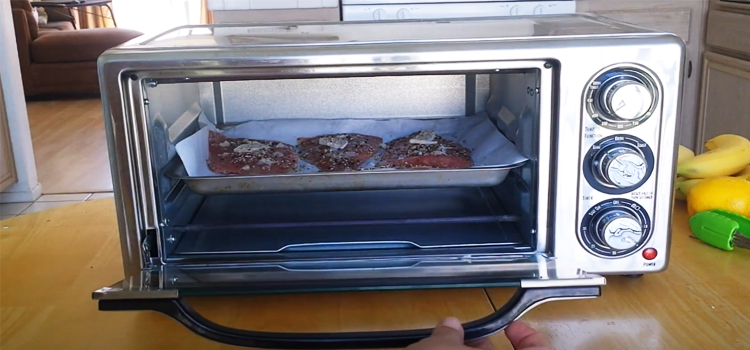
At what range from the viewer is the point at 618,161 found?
0.61 meters

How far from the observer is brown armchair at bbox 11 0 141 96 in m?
4.57

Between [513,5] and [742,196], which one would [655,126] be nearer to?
[742,196]

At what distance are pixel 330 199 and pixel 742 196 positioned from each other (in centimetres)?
48

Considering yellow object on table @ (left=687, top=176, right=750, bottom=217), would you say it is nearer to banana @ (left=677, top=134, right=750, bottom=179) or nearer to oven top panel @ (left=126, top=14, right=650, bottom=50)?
banana @ (left=677, top=134, right=750, bottom=179)

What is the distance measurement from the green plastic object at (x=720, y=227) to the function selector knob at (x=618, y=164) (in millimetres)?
186

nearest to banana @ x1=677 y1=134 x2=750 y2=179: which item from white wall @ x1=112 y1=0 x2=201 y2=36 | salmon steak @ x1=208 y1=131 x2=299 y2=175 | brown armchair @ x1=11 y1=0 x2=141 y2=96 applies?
salmon steak @ x1=208 y1=131 x2=299 y2=175

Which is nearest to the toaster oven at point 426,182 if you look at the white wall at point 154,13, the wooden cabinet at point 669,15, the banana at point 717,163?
the banana at point 717,163

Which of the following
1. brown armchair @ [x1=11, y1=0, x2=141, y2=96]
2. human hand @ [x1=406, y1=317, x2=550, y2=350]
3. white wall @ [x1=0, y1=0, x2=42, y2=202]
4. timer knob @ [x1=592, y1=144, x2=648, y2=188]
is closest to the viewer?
human hand @ [x1=406, y1=317, x2=550, y2=350]

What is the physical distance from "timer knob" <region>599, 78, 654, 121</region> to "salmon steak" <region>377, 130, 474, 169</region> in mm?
278

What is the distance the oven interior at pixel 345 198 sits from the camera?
2.15 feet

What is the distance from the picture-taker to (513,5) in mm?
1962

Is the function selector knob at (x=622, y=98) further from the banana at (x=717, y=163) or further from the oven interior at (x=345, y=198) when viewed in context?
the banana at (x=717, y=163)

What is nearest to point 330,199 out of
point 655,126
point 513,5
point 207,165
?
point 207,165

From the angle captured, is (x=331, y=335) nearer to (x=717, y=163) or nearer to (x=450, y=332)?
(x=450, y=332)
